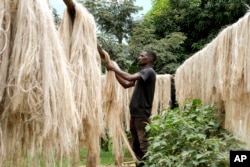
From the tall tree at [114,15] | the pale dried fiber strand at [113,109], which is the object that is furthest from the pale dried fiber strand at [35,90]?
the tall tree at [114,15]

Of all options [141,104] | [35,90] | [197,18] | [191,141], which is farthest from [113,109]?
[197,18]

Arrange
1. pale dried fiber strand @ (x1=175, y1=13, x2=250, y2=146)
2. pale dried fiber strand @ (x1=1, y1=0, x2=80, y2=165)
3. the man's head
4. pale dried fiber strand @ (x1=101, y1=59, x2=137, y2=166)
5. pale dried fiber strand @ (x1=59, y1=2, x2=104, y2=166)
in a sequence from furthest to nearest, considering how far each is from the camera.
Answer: pale dried fiber strand @ (x1=101, y1=59, x2=137, y2=166) → the man's head → pale dried fiber strand @ (x1=175, y1=13, x2=250, y2=146) → pale dried fiber strand @ (x1=59, y1=2, x2=104, y2=166) → pale dried fiber strand @ (x1=1, y1=0, x2=80, y2=165)

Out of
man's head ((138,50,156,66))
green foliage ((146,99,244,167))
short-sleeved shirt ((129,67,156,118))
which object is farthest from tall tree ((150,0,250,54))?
green foliage ((146,99,244,167))

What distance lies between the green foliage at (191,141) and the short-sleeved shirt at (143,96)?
0.16 metres

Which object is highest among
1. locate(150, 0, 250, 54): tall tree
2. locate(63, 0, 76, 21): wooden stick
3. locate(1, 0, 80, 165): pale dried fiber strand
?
locate(150, 0, 250, 54): tall tree

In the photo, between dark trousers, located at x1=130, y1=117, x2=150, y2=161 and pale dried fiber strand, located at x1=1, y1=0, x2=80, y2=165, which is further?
dark trousers, located at x1=130, y1=117, x2=150, y2=161

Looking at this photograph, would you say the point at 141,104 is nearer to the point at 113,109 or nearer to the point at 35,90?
the point at 113,109

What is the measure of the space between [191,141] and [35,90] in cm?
173

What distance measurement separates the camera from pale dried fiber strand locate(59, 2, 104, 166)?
231cm

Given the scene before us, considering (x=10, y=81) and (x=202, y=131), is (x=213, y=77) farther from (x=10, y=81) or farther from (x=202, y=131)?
(x=10, y=81)

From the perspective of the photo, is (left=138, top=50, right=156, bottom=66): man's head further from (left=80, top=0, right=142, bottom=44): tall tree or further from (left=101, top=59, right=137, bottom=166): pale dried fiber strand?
(left=80, top=0, right=142, bottom=44): tall tree

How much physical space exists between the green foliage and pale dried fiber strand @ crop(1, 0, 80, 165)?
1.40 metres

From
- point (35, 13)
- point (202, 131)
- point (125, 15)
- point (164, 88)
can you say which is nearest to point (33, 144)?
point (35, 13)

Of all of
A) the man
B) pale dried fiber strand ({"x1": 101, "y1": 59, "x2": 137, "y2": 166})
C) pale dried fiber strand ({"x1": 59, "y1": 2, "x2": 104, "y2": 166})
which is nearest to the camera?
pale dried fiber strand ({"x1": 59, "y1": 2, "x2": 104, "y2": 166})
